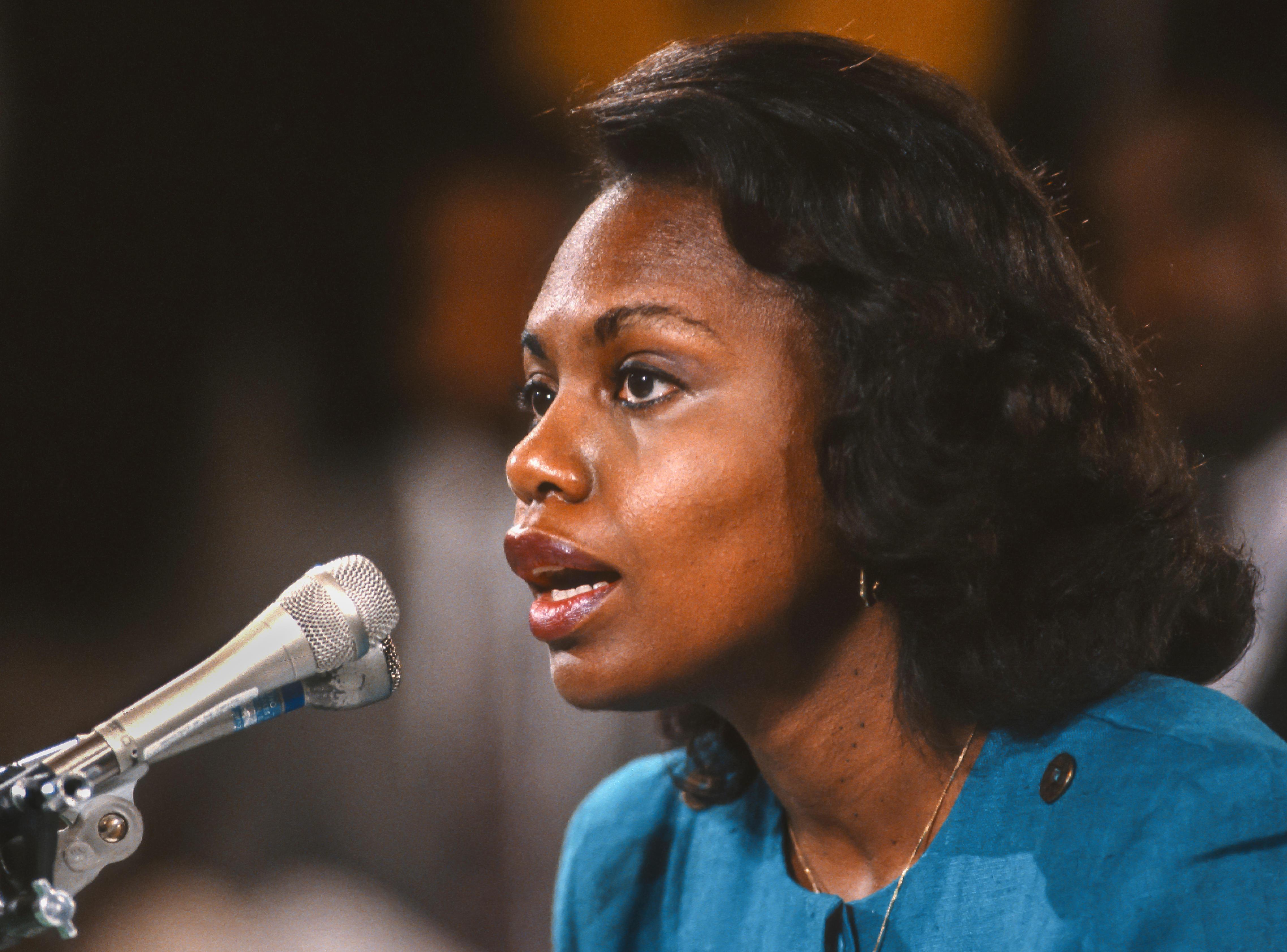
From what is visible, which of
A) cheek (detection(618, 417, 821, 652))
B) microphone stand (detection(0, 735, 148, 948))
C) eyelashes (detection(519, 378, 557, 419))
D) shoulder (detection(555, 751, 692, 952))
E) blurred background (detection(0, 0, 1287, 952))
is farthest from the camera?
blurred background (detection(0, 0, 1287, 952))

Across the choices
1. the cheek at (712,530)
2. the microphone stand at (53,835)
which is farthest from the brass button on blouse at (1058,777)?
the microphone stand at (53,835)

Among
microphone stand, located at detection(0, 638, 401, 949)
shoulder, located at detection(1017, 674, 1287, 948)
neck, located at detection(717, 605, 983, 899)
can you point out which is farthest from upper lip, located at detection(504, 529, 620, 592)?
shoulder, located at detection(1017, 674, 1287, 948)

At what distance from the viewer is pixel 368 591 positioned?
141 cm

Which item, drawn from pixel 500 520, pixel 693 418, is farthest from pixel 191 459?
pixel 693 418

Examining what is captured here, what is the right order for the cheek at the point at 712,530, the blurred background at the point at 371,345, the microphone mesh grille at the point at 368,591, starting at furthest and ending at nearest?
1. the blurred background at the point at 371,345
2. the cheek at the point at 712,530
3. the microphone mesh grille at the point at 368,591

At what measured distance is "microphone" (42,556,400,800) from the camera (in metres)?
1.20

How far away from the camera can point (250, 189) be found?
282cm

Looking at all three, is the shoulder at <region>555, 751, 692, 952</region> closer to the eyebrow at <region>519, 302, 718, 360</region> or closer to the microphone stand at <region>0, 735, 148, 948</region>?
the eyebrow at <region>519, 302, 718, 360</region>

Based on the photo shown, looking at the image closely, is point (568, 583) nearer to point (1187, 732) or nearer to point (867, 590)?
point (867, 590)

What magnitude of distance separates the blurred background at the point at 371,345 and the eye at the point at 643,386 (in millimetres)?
772

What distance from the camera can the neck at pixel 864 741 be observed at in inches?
69.2

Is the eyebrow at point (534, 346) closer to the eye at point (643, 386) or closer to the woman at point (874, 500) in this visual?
the woman at point (874, 500)

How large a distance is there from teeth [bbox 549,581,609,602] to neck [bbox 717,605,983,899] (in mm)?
305

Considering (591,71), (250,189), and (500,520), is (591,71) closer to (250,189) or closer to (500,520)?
(250,189)
